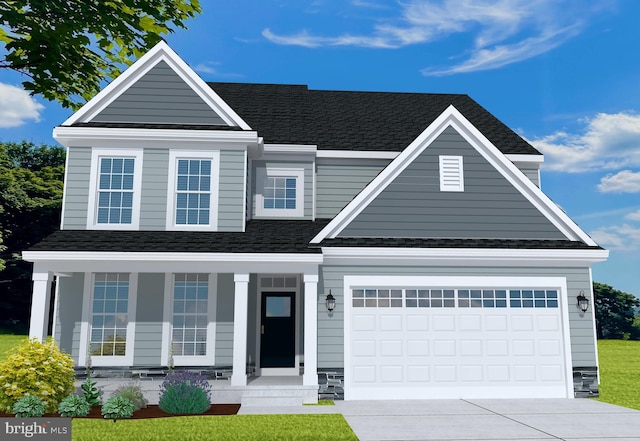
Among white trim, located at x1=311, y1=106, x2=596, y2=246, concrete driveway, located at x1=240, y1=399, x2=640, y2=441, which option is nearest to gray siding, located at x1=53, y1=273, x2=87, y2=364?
concrete driveway, located at x1=240, y1=399, x2=640, y2=441

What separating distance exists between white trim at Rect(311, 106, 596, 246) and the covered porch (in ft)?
10.6

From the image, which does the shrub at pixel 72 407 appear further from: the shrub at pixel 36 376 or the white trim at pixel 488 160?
the white trim at pixel 488 160

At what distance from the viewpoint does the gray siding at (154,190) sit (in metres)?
14.0

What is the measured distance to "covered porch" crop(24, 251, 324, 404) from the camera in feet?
40.5

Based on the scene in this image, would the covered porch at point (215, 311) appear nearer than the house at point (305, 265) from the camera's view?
Yes

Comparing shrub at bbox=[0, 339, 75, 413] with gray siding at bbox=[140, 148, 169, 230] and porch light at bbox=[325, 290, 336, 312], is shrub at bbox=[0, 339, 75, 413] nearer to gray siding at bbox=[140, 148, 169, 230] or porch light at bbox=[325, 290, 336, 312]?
gray siding at bbox=[140, 148, 169, 230]

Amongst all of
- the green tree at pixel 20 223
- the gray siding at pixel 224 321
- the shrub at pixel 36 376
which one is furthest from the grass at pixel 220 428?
the green tree at pixel 20 223

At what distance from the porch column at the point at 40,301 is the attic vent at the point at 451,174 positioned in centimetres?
1024

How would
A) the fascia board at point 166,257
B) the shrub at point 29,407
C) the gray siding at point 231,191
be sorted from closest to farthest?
the shrub at point 29,407 < the fascia board at point 166,257 < the gray siding at point 231,191

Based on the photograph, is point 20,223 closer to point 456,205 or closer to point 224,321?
point 224,321

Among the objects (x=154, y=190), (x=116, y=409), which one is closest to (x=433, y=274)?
(x=154, y=190)

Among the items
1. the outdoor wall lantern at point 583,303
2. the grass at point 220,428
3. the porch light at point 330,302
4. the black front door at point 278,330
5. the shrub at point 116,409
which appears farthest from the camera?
the black front door at point 278,330

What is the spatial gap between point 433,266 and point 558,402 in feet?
14.4

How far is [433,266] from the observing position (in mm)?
13539
